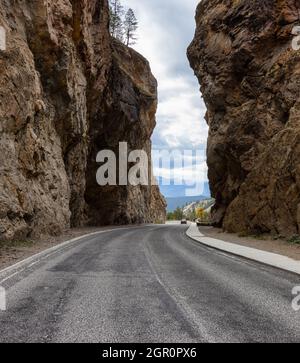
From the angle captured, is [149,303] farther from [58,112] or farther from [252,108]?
[252,108]

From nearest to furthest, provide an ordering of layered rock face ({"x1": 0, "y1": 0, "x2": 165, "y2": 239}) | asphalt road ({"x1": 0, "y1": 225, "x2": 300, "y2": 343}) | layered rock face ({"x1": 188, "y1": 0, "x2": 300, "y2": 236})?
asphalt road ({"x1": 0, "y1": 225, "x2": 300, "y2": 343}) < layered rock face ({"x1": 0, "y1": 0, "x2": 165, "y2": 239}) < layered rock face ({"x1": 188, "y1": 0, "x2": 300, "y2": 236})

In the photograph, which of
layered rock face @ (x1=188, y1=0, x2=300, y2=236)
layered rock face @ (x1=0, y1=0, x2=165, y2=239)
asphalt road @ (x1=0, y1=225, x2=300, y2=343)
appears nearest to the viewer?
asphalt road @ (x1=0, y1=225, x2=300, y2=343)

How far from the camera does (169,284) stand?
30.1ft

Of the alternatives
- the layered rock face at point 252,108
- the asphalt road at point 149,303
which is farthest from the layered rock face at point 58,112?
the layered rock face at point 252,108

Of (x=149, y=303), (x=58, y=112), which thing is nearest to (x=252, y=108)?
(x=58, y=112)

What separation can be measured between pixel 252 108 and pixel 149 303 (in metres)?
27.9

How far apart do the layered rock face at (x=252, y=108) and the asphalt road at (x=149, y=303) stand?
41.3 ft

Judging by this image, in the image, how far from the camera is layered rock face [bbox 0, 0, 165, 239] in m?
19.4

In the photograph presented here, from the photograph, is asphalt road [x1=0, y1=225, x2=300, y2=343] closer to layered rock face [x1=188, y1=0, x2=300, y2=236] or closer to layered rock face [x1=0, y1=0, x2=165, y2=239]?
layered rock face [x1=0, y1=0, x2=165, y2=239]

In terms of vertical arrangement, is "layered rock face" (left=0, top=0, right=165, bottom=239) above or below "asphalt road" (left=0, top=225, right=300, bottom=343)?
above

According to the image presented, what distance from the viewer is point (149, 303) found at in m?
7.27

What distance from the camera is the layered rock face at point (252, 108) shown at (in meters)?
23.8

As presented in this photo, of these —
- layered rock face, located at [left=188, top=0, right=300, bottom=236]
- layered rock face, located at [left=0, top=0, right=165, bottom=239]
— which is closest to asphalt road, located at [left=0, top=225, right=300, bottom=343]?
layered rock face, located at [left=0, top=0, right=165, bottom=239]

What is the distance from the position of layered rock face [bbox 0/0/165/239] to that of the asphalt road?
863 cm
